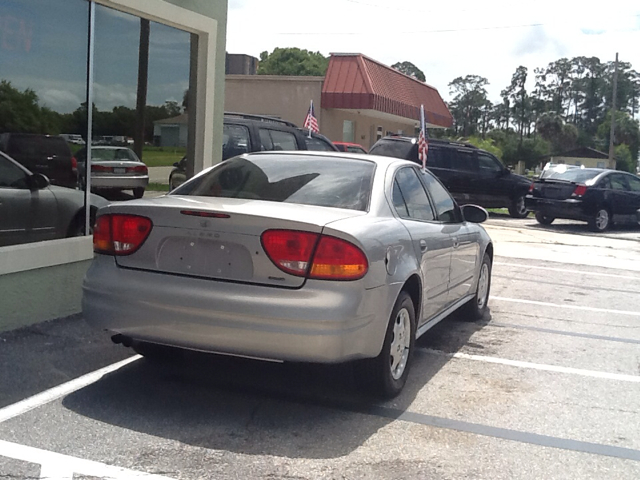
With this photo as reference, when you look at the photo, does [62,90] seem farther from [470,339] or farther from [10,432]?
[470,339]

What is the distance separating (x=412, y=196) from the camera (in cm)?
577

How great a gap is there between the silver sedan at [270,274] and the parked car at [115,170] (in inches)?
85.4

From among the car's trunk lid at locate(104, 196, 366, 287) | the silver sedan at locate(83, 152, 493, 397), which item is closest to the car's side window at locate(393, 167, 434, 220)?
the silver sedan at locate(83, 152, 493, 397)

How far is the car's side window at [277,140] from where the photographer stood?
11.2 metres

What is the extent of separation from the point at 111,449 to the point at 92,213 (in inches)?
139

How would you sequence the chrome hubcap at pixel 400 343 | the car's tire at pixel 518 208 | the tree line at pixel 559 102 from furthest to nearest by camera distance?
1. the tree line at pixel 559 102
2. the car's tire at pixel 518 208
3. the chrome hubcap at pixel 400 343

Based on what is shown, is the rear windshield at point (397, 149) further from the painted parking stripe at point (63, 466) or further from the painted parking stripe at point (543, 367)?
the painted parking stripe at point (63, 466)

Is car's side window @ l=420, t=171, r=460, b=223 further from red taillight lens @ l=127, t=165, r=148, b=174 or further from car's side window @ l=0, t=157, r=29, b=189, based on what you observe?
car's side window @ l=0, t=157, r=29, b=189

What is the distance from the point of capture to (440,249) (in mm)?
5770

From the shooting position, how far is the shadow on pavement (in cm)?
415

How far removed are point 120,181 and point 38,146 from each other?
1.23 metres

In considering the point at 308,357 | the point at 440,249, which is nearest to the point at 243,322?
the point at 308,357


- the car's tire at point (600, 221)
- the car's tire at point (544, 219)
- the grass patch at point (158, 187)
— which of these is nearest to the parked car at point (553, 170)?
the car's tire at point (544, 219)

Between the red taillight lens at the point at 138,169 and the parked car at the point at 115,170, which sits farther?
the red taillight lens at the point at 138,169
